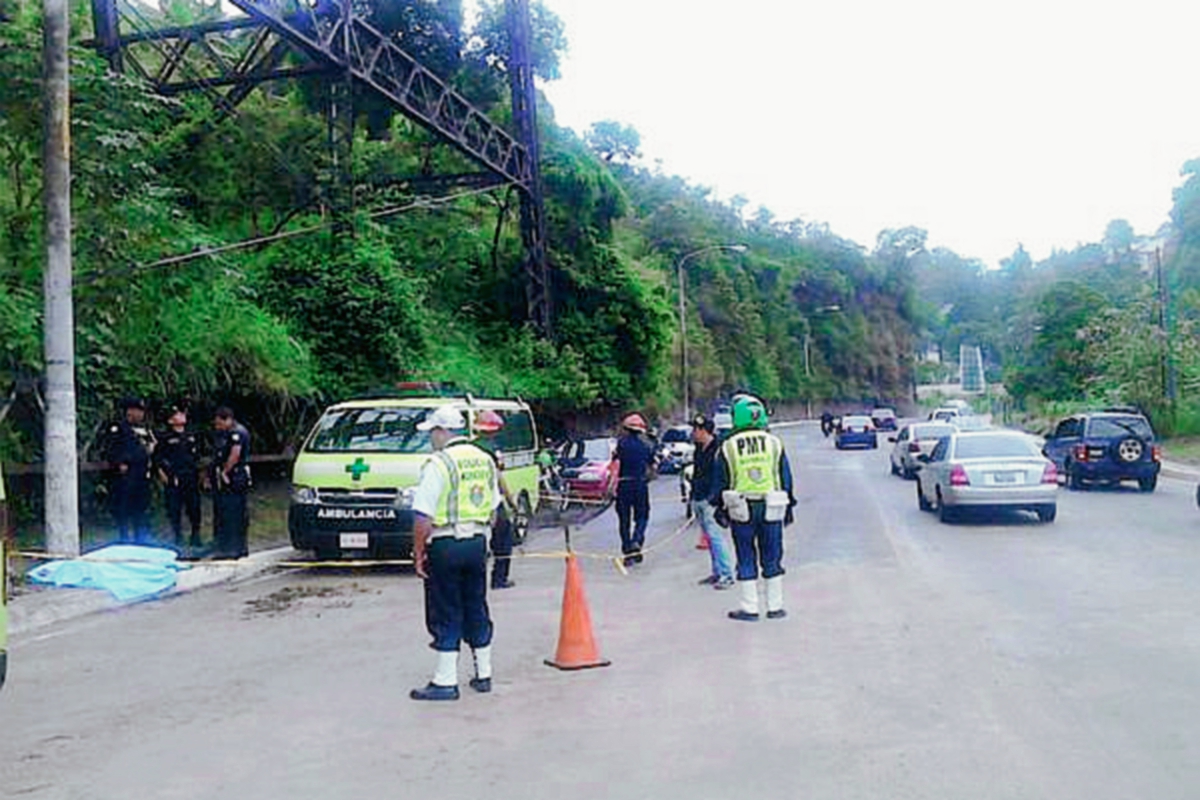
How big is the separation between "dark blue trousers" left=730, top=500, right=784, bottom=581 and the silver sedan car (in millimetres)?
8858

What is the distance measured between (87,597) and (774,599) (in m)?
6.40

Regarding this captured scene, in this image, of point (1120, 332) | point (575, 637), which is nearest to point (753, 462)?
point (575, 637)

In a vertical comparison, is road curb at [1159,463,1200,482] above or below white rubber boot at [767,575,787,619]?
below

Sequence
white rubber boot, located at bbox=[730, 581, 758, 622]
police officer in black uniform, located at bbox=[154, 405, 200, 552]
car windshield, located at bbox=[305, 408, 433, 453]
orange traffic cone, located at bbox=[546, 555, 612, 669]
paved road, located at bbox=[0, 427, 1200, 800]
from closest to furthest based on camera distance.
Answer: paved road, located at bbox=[0, 427, 1200, 800]
orange traffic cone, located at bbox=[546, 555, 612, 669]
white rubber boot, located at bbox=[730, 581, 758, 622]
car windshield, located at bbox=[305, 408, 433, 453]
police officer in black uniform, located at bbox=[154, 405, 200, 552]

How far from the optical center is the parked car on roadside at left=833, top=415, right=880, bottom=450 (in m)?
53.5

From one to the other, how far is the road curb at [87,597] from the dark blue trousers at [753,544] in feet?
19.4

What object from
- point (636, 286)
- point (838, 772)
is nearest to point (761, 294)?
point (636, 286)

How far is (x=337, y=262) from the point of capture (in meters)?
21.6

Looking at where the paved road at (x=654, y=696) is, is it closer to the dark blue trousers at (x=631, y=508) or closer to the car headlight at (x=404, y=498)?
the car headlight at (x=404, y=498)

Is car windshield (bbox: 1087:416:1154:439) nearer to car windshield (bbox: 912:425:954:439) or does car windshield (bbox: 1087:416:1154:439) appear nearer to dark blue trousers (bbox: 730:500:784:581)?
car windshield (bbox: 912:425:954:439)

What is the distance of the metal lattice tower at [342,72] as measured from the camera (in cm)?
2162

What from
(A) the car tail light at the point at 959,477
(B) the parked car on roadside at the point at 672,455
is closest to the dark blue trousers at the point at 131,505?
(A) the car tail light at the point at 959,477

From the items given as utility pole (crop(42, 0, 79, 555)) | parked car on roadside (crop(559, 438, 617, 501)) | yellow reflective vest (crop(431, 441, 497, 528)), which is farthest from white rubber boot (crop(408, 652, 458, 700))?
parked car on roadside (crop(559, 438, 617, 501))

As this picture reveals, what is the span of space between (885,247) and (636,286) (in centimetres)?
9138
